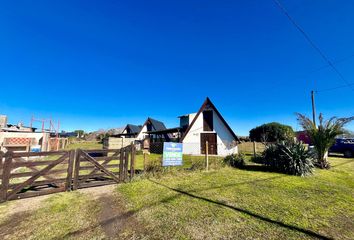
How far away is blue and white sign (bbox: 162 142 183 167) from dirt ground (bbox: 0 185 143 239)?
3064 mm

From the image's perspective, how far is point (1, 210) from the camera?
428cm

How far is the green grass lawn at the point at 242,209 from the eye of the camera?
10.9 feet

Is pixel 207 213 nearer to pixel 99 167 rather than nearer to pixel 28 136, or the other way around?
pixel 99 167

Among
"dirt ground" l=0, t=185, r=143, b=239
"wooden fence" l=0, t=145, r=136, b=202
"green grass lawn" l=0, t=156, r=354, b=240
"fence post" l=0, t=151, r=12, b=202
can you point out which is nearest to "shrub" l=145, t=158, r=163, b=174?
"wooden fence" l=0, t=145, r=136, b=202

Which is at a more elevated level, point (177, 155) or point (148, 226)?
point (177, 155)

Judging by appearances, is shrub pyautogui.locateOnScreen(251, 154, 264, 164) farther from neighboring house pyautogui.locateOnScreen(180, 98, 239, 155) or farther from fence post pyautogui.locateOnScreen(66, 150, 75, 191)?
fence post pyautogui.locateOnScreen(66, 150, 75, 191)

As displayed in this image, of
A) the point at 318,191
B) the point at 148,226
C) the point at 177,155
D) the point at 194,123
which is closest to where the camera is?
the point at 148,226

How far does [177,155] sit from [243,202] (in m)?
4.42

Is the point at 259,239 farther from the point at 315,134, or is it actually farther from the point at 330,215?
the point at 315,134

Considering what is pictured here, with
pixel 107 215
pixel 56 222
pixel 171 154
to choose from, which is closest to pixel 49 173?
pixel 56 222

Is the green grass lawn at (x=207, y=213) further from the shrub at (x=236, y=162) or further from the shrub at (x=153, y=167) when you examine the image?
the shrub at (x=236, y=162)

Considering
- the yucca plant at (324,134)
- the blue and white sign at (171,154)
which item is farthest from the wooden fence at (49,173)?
the yucca plant at (324,134)

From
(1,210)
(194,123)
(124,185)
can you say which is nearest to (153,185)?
(124,185)

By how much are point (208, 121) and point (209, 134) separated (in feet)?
5.08
